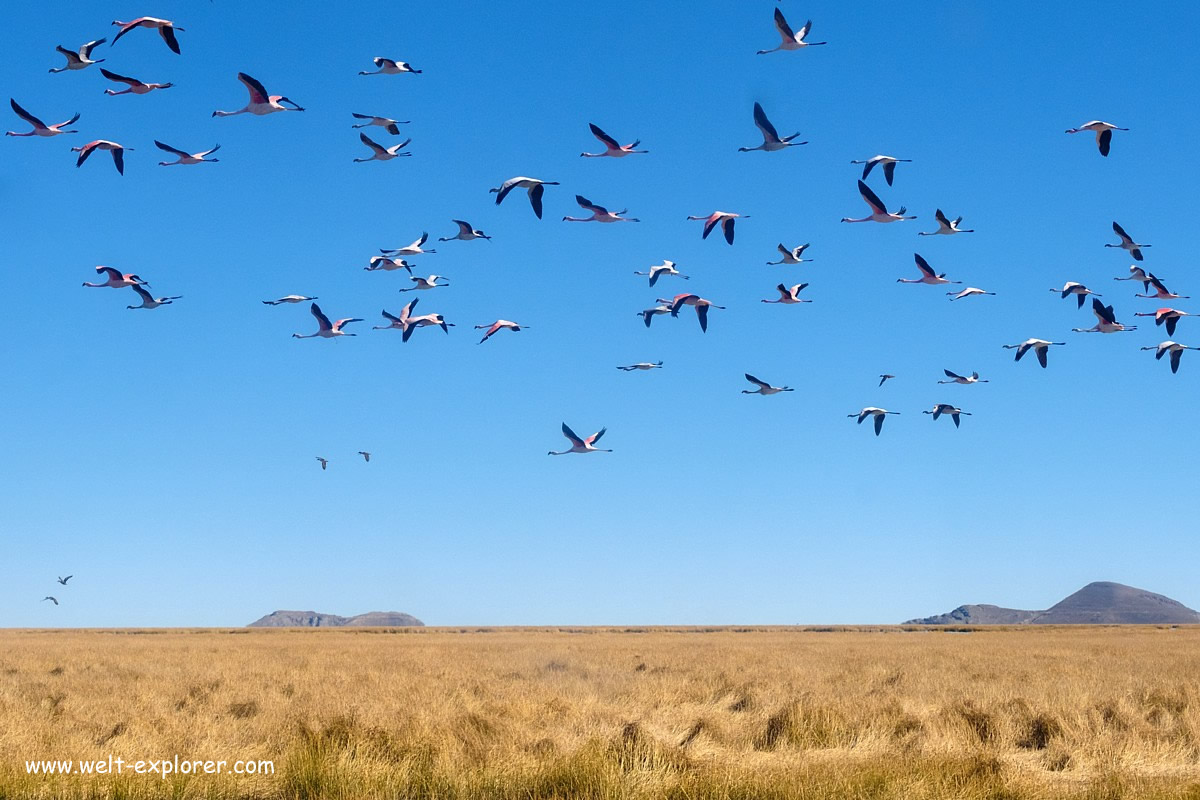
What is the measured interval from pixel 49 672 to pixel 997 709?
23089 millimetres

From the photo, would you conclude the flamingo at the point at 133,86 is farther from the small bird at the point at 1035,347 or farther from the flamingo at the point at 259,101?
the small bird at the point at 1035,347

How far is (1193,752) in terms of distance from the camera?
14977 millimetres

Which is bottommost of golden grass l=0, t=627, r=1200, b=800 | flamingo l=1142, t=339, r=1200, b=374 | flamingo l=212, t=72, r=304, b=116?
golden grass l=0, t=627, r=1200, b=800

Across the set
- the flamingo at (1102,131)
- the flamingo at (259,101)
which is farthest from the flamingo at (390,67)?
the flamingo at (1102,131)

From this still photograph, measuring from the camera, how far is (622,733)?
46.9 feet

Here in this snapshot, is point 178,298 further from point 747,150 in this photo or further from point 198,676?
point 747,150

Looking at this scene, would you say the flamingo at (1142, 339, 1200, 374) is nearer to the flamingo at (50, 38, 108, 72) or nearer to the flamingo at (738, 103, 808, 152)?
the flamingo at (738, 103, 808, 152)

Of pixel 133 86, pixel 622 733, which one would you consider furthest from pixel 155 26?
pixel 622 733

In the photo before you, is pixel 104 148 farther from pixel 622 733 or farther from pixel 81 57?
pixel 622 733

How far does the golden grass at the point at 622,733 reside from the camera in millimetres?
11719

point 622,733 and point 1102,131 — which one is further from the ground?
point 1102,131

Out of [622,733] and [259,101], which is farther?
[259,101]

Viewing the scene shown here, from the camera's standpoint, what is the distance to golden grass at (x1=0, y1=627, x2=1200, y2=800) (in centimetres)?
1172

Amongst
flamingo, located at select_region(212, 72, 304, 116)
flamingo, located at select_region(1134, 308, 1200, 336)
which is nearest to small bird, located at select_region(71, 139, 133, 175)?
flamingo, located at select_region(212, 72, 304, 116)
